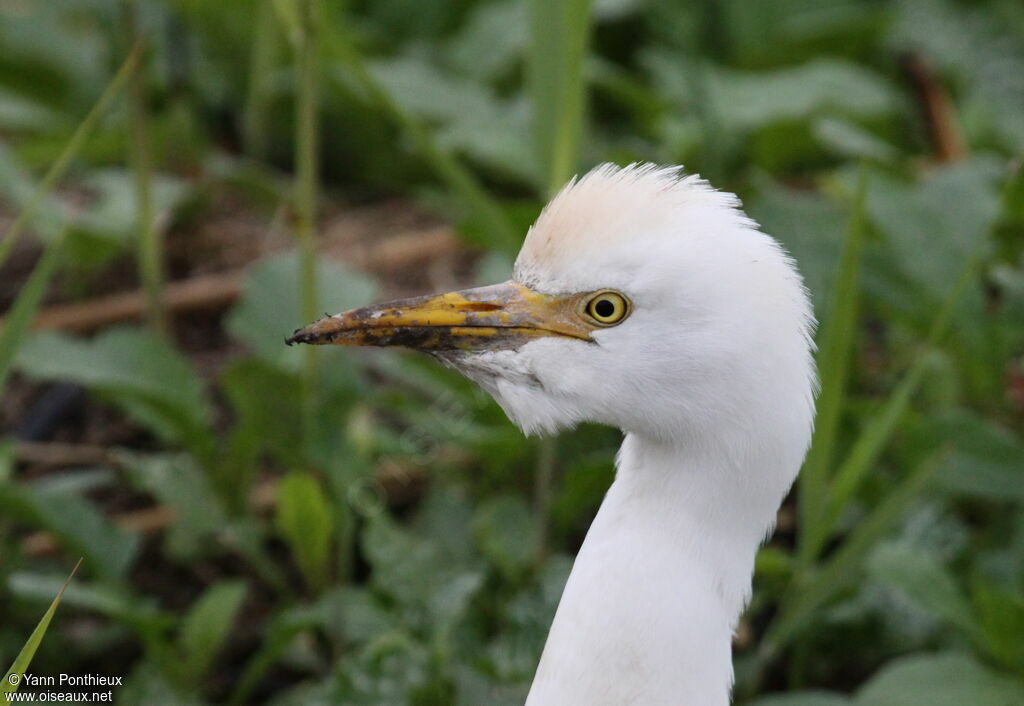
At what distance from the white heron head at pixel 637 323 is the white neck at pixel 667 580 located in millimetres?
69

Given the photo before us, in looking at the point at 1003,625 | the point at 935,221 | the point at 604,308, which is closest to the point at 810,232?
the point at 935,221

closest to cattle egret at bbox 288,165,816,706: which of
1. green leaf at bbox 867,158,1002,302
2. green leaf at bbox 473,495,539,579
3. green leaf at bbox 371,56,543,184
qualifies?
green leaf at bbox 473,495,539,579

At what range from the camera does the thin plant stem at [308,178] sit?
2247mm

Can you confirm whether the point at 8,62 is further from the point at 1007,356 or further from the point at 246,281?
the point at 1007,356

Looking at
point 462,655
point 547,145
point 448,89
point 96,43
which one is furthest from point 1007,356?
point 96,43

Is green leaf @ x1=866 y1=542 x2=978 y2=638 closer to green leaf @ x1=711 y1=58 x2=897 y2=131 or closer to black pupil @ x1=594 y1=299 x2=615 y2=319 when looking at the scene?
black pupil @ x1=594 y1=299 x2=615 y2=319

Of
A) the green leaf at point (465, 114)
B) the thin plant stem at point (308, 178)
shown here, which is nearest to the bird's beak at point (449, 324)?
the thin plant stem at point (308, 178)

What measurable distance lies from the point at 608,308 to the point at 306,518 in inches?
48.0

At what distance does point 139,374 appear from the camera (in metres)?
2.72

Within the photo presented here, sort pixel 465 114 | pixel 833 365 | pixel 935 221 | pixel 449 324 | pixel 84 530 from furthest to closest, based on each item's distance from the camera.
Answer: pixel 465 114, pixel 935 221, pixel 84 530, pixel 833 365, pixel 449 324

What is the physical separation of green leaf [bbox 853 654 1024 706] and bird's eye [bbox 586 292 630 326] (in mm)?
1129

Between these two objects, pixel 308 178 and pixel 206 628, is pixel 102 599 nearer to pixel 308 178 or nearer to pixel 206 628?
pixel 206 628

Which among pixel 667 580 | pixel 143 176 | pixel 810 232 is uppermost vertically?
pixel 810 232

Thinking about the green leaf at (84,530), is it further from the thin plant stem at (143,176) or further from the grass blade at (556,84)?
the grass blade at (556,84)
